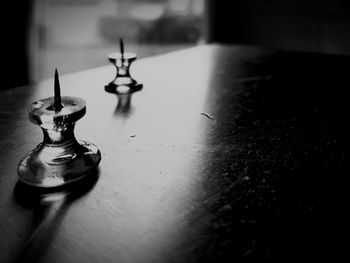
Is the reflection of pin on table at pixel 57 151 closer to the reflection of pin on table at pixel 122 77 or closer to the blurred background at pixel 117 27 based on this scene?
the reflection of pin on table at pixel 122 77

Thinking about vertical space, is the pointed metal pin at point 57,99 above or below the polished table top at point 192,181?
above

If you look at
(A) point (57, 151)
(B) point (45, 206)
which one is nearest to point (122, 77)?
(A) point (57, 151)

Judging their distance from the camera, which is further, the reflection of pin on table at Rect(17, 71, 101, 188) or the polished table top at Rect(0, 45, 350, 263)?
the reflection of pin on table at Rect(17, 71, 101, 188)

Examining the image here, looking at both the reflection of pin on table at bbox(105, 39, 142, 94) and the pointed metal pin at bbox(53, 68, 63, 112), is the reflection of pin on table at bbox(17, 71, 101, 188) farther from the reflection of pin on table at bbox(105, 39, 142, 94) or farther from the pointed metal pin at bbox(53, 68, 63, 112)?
the reflection of pin on table at bbox(105, 39, 142, 94)

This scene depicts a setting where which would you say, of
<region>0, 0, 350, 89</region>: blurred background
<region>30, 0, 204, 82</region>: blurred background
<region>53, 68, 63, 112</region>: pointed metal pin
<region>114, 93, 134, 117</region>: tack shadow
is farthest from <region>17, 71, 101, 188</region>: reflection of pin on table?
<region>30, 0, 204, 82</region>: blurred background

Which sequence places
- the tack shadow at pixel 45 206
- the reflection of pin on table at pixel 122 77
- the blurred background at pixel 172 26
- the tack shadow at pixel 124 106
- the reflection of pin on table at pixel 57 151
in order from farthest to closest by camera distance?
the blurred background at pixel 172 26 < the reflection of pin on table at pixel 122 77 < the tack shadow at pixel 124 106 < the reflection of pin on table at pixel 57 151 < the tack shadow at pixel 45 206

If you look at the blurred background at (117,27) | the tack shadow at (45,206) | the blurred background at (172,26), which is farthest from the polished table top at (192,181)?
the blurred background at (117,27)
